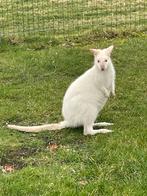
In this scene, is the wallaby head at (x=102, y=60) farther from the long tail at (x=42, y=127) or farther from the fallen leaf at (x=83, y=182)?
the fallen leaf at (x=83, y=182)

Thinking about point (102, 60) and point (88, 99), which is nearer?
point (88, 99)

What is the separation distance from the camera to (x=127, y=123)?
22.5 feet

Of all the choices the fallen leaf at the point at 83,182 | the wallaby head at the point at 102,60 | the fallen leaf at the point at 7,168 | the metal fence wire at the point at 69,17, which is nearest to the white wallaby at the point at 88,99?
the wallaby head at the point at 102,60

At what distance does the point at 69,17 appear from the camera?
484 inches

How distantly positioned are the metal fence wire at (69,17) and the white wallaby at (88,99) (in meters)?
4.62

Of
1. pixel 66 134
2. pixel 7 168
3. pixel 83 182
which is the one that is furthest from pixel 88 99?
pixel 83 182

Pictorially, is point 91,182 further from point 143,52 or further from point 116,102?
point 143,52

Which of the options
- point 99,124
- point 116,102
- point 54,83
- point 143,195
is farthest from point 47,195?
point 54,83

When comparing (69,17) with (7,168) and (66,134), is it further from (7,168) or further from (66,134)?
(7,168)

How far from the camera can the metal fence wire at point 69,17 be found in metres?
11.6

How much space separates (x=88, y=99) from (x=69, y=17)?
5.98 meters

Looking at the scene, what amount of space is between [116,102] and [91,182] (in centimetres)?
264

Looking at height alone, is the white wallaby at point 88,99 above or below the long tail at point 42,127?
above

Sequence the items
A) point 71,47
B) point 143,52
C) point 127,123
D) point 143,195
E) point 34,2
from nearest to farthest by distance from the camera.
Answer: point 143,195 → point 127,123 → point 143,52 → point 71,47 → point 34,2
